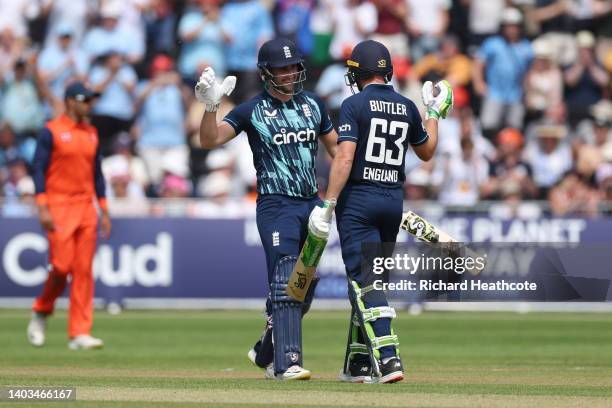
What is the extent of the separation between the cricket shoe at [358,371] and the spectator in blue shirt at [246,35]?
13.0m

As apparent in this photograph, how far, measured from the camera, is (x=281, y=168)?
423 inches

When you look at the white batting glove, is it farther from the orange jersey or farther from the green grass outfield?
the orange jersey

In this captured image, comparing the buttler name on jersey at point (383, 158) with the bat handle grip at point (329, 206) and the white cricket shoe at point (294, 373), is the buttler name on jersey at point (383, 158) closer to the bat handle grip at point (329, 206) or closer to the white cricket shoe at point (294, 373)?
the bat handle grip at point (329, 206)

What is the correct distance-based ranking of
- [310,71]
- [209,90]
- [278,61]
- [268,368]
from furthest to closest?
[310,71] → [268,368] → [278,61] → [209,90]

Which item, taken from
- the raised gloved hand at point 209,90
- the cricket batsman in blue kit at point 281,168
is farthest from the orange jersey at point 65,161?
the raised gloved hand at point 209,90

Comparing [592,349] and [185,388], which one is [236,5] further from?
[185,388]

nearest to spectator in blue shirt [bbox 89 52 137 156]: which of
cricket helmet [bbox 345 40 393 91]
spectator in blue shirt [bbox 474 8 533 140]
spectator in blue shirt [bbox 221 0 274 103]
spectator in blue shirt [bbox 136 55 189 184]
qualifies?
spectator in blue shirt [bbox 136 55 189 184]

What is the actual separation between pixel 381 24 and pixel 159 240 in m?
5.60

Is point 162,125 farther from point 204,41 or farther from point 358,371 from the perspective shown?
point 358,371

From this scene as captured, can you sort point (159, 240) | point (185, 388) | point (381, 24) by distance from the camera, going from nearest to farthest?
1. point (185, 388)
2. point (159, 240)
3. point (381, 24)

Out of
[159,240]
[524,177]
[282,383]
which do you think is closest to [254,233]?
[159,240]

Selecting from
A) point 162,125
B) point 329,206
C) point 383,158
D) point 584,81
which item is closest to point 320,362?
point 383,158

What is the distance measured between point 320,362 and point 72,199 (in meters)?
3.14

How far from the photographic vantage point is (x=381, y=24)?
23453mm
